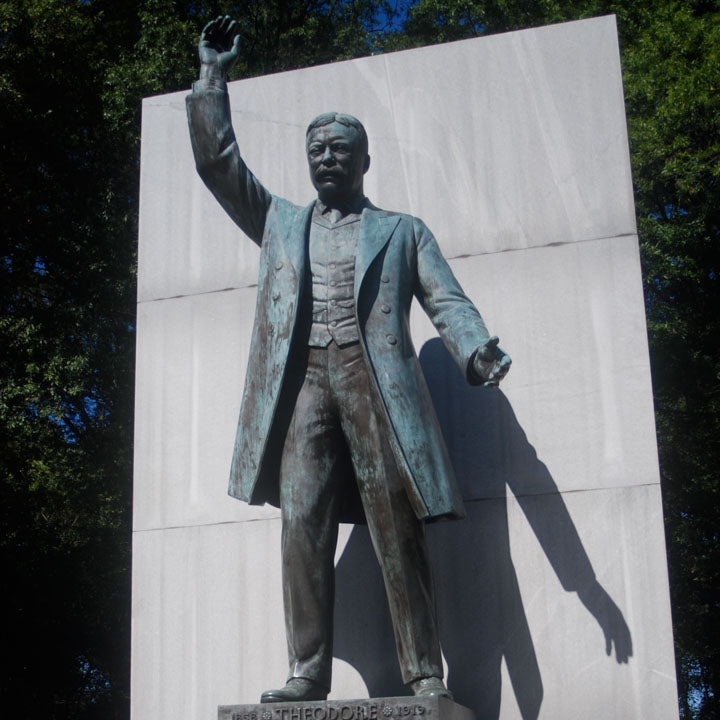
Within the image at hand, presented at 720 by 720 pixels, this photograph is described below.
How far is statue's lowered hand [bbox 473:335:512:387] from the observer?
5.38 m

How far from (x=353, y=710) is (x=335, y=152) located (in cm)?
280

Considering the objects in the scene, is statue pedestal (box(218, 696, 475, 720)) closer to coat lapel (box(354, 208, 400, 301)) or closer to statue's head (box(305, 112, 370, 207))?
coat lapel (box(354, 208, 400, 301))

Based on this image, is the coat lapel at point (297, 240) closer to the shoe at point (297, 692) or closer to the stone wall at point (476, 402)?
the stone wall at point (476, 402)

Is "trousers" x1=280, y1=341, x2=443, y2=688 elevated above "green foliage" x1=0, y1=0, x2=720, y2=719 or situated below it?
below

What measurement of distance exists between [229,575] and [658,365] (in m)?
11.9

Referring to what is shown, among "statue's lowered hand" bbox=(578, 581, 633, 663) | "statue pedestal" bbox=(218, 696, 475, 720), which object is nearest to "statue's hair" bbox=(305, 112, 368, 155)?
"statue's lowered hand" bbox=(578, 581, 633, 663)

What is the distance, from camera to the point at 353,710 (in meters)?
5.04

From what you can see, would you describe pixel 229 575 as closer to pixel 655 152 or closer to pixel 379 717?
pixel 379 717

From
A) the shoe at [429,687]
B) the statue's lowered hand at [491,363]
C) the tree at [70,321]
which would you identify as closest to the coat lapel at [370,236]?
the statue's lowered hand at [491,363]

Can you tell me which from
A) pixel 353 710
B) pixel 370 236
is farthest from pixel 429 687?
pixel 370 236

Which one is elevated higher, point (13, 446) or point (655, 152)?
point (655, 152)

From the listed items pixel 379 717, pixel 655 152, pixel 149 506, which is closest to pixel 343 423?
pixel 379 717

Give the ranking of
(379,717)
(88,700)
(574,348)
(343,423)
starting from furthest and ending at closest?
(88,700)
(574,348)
(343,423)
(379,717)

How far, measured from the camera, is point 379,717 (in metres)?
5.01
